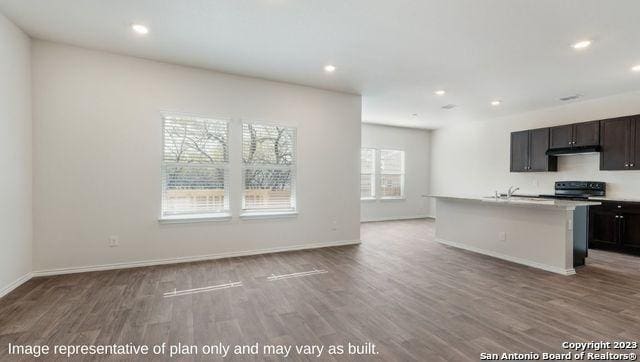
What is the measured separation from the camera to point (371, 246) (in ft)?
17.9

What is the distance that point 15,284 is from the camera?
3266 mm

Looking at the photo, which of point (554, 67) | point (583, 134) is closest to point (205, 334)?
point (554, 67)

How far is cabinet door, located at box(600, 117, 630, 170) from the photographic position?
5.14 metres

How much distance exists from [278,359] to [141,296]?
75.1 inches

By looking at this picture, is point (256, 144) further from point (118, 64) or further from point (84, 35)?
point (84, 35)

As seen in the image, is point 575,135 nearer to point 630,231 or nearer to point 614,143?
point 614,143

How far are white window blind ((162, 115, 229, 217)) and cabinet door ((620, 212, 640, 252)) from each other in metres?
6.72

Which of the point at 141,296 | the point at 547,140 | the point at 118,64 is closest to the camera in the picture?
the point at 141,296

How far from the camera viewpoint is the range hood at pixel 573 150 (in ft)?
17.9

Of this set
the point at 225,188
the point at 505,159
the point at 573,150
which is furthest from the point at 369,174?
the point at 225,188

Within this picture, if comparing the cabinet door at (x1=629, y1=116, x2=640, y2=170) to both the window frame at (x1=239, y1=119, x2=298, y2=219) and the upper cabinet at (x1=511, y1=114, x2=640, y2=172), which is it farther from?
the window frame at (x1=239, y1=119, x2=298, y2=219)

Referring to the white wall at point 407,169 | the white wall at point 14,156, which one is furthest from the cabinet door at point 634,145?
the white wall at point 14,156

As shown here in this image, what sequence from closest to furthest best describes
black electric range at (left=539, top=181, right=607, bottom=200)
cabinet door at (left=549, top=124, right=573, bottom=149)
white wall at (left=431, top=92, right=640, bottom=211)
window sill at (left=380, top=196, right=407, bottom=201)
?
1. white wall at (left=431, top=92, right=640, bottom=211)
2. black electric range at (left=539, top=181, right=607, bottom=200)
3. cabinet door at (left=549, top=124, right=573, bottom=149)
4. window sill at (left=380, top=196, right=407, bottom=201)

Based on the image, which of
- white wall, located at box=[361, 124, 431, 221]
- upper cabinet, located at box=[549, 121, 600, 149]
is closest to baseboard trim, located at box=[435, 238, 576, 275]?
white wall, located at box=[361, 124, 431, 221]
